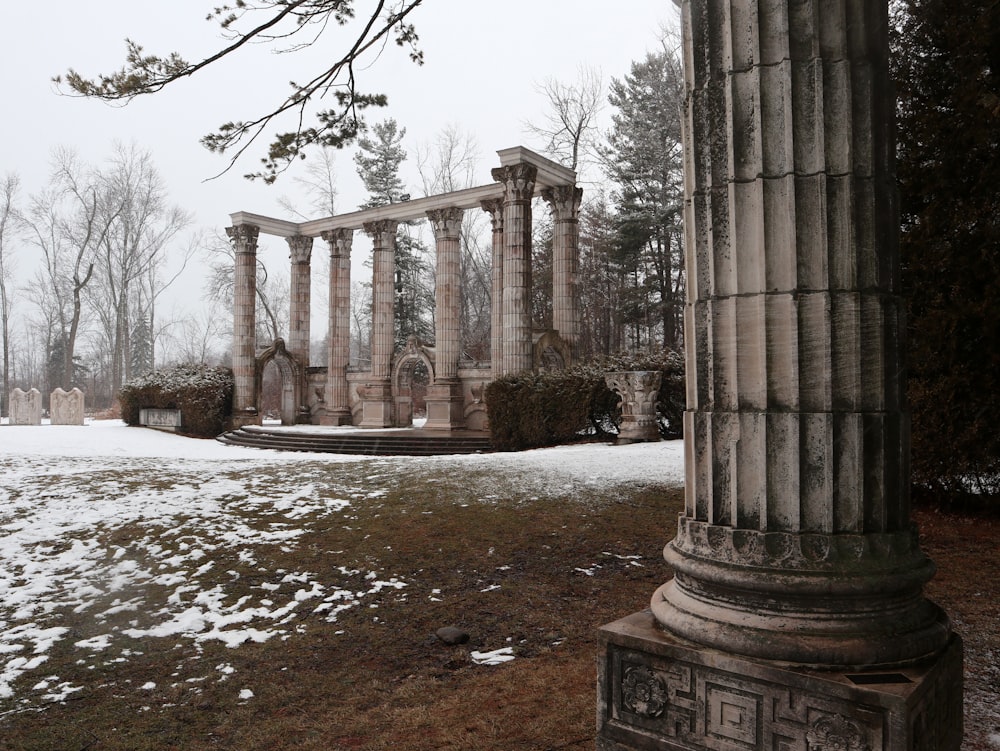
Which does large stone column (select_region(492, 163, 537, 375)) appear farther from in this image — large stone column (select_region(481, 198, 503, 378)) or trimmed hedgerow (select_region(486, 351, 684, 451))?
trimmed hedgerow (select_region(486, 351, 684, 451))

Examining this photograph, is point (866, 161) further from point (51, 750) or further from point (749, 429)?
point (51, 750)

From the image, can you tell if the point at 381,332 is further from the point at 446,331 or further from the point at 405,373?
the point at 446,331

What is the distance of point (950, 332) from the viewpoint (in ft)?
24.4

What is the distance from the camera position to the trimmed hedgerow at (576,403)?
1519 cm

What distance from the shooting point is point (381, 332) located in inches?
1006

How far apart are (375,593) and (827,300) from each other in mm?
4889

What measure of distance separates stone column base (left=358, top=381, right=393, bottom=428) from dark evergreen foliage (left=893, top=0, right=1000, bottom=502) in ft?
63.5

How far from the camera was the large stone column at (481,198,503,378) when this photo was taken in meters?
21.5

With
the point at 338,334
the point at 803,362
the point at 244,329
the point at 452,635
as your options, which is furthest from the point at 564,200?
the point at 803,362

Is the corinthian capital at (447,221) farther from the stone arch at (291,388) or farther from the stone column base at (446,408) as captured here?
the stone arch at (291,388)

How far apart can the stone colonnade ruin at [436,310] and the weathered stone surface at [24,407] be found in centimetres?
866

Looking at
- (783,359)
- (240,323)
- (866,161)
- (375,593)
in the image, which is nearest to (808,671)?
(783,359)

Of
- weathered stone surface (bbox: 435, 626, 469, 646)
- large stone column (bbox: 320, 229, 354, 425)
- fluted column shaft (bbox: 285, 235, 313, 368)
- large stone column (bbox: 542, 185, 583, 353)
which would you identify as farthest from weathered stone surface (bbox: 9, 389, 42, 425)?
weathered stone surface (bbox: 435, 626, 469, 646)

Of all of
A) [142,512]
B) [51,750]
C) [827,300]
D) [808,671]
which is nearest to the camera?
[808,671]
